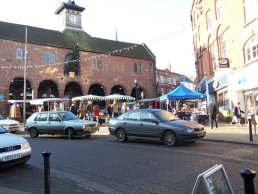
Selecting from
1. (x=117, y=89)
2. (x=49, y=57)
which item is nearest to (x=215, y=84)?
(x=49, y=57)

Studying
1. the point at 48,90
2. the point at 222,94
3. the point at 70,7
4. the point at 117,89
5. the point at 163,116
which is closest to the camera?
the point at 163,116

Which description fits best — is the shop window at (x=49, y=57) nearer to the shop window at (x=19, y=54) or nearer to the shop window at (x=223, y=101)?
the shop window at (x=19, y=54)

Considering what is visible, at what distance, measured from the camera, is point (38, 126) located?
57.0 feet

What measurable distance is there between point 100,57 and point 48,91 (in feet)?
28.6

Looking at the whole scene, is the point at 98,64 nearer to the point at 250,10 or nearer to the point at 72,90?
the point at 72,90

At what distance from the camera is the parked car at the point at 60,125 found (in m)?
16.2

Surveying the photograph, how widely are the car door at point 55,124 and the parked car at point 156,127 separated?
3.07 m

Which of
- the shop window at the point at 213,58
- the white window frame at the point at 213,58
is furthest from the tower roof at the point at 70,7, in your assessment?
the white window frame at the point at 213,58

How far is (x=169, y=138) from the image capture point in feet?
42.9

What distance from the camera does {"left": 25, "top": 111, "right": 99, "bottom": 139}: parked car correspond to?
1619 cm

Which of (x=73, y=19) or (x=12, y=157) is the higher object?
(x=73, y=19)

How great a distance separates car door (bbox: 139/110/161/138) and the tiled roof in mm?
29115

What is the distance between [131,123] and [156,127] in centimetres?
140

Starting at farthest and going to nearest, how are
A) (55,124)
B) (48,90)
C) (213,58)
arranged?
(48,90), (213,58), (55,124)
